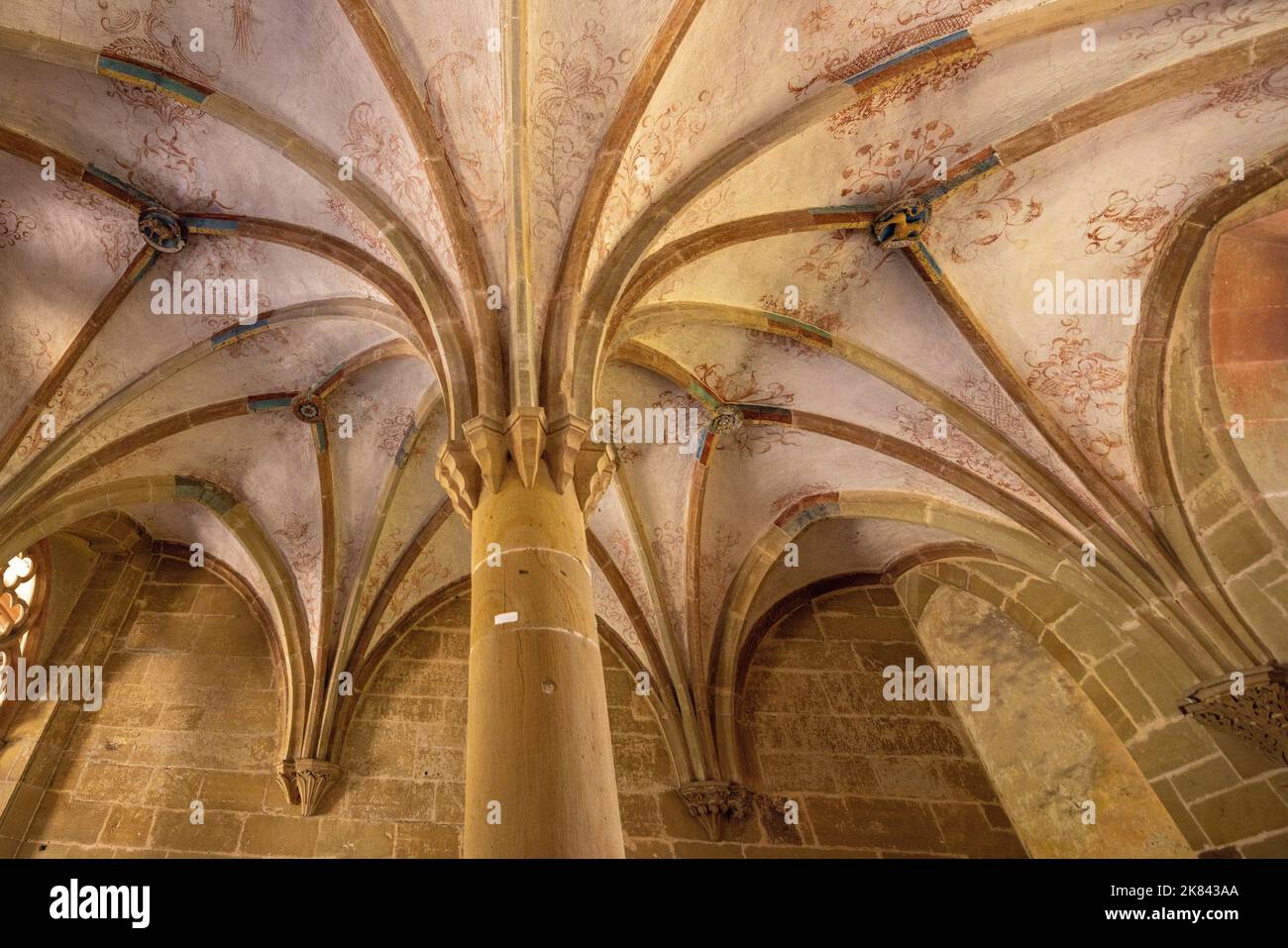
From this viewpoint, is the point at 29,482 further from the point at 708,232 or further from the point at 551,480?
the point at 708,232

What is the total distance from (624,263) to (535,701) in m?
3.23

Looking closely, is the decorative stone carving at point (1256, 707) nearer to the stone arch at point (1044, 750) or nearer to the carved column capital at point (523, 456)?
the stone arch at point (1044, 750)

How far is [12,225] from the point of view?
18.8 feet

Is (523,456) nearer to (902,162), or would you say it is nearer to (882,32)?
(882,32)

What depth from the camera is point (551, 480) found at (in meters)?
3.96

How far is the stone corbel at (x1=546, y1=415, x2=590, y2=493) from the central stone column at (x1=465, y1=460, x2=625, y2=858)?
25cm

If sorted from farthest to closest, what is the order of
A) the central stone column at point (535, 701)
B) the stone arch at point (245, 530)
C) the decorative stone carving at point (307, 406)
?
the decorative stone carving at point (307, 406)
the stone arch at point (245, 530)
the central stone column at point (535, 701)

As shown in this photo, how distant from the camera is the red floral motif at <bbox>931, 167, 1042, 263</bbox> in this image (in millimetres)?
5859

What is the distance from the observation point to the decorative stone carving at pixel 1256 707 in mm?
5551

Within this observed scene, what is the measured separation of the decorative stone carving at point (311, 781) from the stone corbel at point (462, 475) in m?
4.21

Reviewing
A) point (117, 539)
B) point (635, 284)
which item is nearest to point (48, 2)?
point (635, 284)

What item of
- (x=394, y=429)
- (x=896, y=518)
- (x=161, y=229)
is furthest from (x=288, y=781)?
(x=896, y=518)

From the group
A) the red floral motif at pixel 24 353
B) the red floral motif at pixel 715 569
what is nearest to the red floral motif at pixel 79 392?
the red floral motif at pixel 24 353
